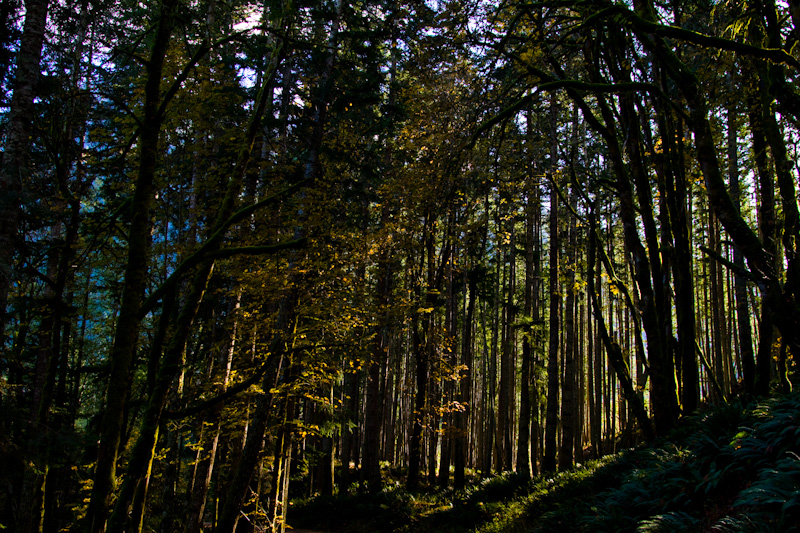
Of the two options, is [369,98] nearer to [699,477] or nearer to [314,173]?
[314,173]

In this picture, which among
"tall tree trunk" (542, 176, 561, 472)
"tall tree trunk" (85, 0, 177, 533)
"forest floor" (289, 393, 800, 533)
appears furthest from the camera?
"tall tree trunk" (542, 176, 561, 472)

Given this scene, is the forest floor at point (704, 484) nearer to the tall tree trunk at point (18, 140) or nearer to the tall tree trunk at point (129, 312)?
the tall tree trunk at point (129, 312)

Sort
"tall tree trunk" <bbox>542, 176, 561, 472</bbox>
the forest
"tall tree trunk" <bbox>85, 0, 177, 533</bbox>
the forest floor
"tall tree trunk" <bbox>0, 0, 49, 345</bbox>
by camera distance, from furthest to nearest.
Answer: "tall tree trunk" <bbox>542, 176, 561, 472</bbox> → "tall tree trunk" <bbox>0, 0, 49, 345</bbox> → the forest → the forest floor → "tall tree trunk" <bbox>85, 0, 177, 533</bbox>

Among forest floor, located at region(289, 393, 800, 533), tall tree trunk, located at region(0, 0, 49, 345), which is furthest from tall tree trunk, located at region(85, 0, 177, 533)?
tall tree trunk, located at region(0, 0, 49, 345)

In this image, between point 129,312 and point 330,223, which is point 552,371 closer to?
point 330,223

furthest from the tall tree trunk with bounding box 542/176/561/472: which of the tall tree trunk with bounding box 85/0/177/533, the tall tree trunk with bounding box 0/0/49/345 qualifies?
the tall tree trunk with bounding box 0/0/49/345

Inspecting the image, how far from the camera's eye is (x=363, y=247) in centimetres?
906

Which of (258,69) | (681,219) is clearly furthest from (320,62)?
(681,219)

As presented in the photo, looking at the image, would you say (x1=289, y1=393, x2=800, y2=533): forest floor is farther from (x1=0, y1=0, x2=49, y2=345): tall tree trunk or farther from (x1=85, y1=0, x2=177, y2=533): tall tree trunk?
(x1=0, y1=0, x2=49, y2=345): tall tree trunk

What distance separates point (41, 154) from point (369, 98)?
9.65 meters

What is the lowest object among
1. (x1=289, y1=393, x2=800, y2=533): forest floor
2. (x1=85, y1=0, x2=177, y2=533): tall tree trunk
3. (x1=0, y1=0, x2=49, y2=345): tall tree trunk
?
(x1=289, y1=393, x2=800, y2=533): forest floor

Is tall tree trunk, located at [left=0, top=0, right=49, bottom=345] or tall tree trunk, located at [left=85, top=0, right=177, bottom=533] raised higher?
tall tree trunk, located at [left=0, top=0, right=49, bottom=345]

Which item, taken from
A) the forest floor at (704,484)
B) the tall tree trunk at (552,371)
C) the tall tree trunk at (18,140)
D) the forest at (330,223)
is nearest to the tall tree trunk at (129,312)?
the forest at (330,223)

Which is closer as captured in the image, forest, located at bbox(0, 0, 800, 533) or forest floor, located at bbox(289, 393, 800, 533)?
forest floor, located at bbox(289, 393, 800, 533)
